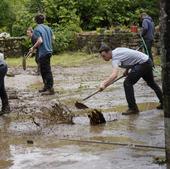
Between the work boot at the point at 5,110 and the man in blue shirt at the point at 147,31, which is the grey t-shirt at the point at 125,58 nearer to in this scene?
the work boot at the point at 5,110

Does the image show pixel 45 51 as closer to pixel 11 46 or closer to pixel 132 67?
pixel 132 67

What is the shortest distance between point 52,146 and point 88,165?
56.4 inches

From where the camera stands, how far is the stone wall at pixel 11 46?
90.3 ft

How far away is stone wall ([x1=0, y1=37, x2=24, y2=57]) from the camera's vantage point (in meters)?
27.5

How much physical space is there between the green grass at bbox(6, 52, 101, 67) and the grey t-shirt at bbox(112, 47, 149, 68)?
12.4 metres

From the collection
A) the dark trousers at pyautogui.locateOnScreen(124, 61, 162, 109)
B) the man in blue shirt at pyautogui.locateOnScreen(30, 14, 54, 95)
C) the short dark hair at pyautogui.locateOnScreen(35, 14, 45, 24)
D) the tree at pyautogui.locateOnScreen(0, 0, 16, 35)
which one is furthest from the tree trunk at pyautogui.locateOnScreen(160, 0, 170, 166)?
the tree at pyautogui.locateOnScreen(0, 0, 16, 35)

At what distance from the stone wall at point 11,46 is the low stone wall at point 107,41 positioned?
8.86 ft

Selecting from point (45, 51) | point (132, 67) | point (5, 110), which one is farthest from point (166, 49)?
point (45, 51)

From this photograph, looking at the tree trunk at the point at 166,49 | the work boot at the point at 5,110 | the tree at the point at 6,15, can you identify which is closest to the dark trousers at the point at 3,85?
the work boot at the point at 5,110

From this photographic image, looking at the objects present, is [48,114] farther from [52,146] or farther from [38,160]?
[38,160]

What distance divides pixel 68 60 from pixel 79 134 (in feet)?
50.7

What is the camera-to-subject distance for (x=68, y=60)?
25391 mm

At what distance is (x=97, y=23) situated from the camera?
104 feet

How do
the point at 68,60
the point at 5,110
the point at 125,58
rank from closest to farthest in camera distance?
the point at 125,58, the point at 5,110, the point at 68,60
